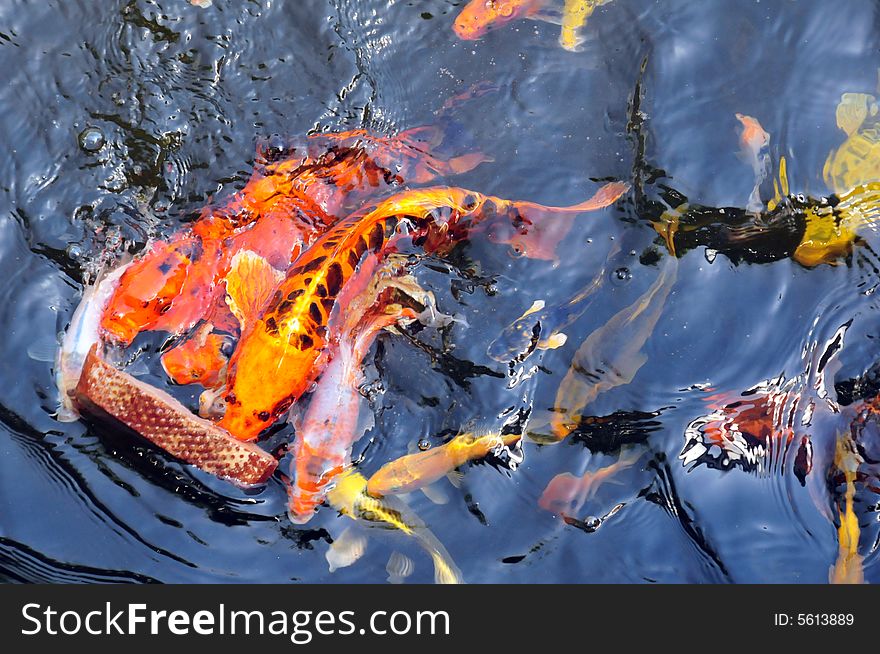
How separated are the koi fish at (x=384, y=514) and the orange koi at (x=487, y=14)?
327 centimetres

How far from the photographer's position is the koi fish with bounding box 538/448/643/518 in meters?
5.23

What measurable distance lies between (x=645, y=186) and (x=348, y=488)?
2902mm

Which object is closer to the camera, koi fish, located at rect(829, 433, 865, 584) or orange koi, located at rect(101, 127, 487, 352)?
koi fish, located at rect(829, 433, 865, 584)

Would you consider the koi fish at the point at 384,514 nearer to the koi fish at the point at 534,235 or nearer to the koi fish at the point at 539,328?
the koi fish at the point at 539,328

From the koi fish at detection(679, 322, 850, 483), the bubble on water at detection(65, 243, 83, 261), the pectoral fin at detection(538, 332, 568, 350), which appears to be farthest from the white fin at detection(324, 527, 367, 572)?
the bubble on water at detection(65, 243, 83, 261)

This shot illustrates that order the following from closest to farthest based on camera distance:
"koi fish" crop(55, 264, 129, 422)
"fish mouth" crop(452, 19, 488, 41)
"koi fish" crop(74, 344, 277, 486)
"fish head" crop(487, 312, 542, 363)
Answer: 1. "koi fish" crop(74, 344, 277, 486)
2. "koi fish" crop(55, 264, 129, 422)
3. "fish head" crop(487, 312, 542, 363)
4. "fish mouth" crop(452, 19, 488, 41)

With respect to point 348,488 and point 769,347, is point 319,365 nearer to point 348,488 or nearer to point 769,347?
point 348,488

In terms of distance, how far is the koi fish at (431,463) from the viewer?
5090 mm

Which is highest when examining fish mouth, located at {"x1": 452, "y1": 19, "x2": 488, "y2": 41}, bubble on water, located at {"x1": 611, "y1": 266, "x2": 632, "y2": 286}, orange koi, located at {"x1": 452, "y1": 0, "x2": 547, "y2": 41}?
orange koi, located at {"x1": 452, "y1": 0, "x2": 547, "y2": 41}

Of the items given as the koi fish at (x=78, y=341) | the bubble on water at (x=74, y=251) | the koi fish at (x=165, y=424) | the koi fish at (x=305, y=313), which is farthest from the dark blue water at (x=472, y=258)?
the koi fish at (x=305, y=313)

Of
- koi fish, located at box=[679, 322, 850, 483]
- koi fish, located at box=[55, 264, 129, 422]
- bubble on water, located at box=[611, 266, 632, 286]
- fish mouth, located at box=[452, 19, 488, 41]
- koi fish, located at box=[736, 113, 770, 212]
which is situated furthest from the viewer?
fish mouth, located at box=[452, 19, 488, 41]

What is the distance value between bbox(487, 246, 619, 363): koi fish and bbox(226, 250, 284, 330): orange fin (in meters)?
1.51

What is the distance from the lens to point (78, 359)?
5191mm

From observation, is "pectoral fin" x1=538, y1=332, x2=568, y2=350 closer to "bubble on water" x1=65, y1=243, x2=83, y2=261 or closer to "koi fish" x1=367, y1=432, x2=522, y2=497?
"koi fish" x1=367, y1=432, x2=522, y2=497
